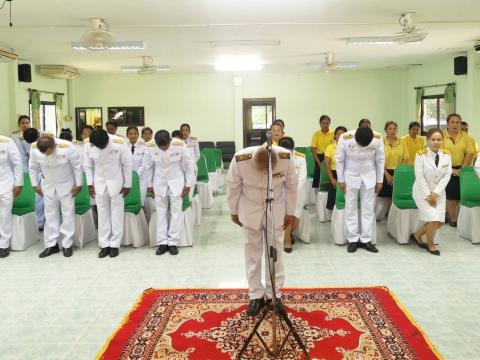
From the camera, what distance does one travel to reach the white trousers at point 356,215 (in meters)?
5.55

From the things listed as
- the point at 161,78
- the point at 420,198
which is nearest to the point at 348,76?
the point at 161,78

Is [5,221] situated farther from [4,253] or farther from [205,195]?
[205,195]

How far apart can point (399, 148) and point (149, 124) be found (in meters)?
9.97

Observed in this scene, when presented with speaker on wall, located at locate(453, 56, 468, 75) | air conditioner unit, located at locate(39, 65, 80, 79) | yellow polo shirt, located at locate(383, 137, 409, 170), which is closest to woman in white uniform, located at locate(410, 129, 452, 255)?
yellow polo shirt, located at locate(383, 137, 409, 170)

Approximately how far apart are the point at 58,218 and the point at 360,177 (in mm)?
3604

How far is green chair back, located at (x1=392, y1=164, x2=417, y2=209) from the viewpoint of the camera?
5.96 meters

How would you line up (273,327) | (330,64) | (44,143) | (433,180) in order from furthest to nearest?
(330,64) < (433,180) < (44,143) < (273,327)

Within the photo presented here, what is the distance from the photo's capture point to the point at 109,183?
18.0 feet

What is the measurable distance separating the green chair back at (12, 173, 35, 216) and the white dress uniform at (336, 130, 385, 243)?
3.91 meters

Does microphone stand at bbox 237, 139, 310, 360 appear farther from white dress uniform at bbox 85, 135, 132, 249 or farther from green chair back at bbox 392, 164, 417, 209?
green chair back at bbox 392, 164, 417, 209

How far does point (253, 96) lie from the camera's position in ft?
50.0

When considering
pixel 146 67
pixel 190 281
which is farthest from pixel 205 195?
pixel 146 67

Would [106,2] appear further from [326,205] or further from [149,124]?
[149,124]

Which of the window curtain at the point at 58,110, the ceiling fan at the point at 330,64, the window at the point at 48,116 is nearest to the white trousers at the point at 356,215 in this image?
the ceiling fan at the point at 330,64
